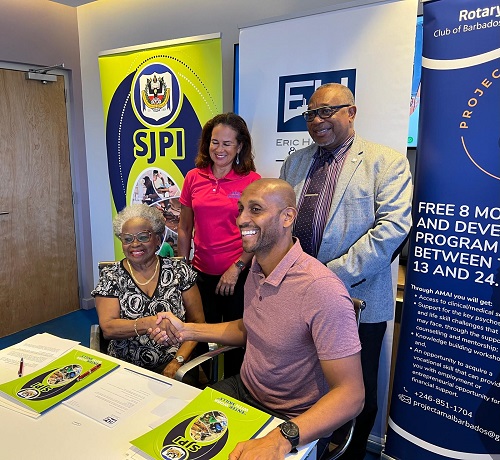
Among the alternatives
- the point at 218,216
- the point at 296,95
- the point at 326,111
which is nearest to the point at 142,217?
the point at 218,216

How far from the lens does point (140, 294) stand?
6.16 feet

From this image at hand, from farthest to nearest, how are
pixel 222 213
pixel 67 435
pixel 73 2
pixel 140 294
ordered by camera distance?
pixel 73 2
pixel 222 213
pixel 140 294
pixel 67 435

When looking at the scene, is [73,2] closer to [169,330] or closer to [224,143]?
[224,143]

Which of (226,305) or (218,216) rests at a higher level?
(218,216)

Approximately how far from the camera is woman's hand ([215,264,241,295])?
220 cm

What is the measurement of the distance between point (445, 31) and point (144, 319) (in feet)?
5.69

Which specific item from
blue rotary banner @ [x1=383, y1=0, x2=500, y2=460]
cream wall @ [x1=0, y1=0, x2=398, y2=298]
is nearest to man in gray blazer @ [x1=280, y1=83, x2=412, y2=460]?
blue rotary banner @ [x1=383, y1=0, x2=500, y2=460]

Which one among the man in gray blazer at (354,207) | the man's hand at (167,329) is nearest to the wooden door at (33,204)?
the man's hand at (167,329)

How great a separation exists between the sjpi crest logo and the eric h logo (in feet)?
2.85

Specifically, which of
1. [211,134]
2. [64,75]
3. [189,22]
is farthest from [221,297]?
[64,75]

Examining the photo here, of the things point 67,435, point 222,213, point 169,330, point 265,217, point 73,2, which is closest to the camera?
point 67,435

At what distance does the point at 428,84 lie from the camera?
185 centimetres

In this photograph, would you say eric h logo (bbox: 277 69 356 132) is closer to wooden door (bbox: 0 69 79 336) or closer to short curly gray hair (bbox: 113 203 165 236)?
short curly gray hair (bbox: 113 203 165 236)

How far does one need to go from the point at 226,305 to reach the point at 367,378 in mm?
813
